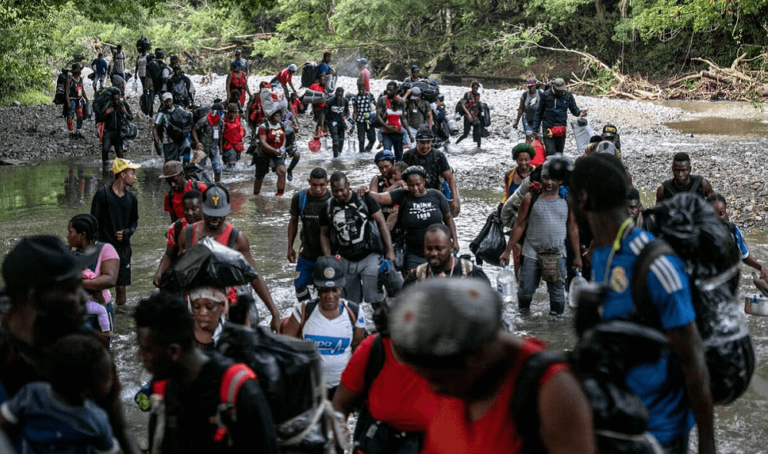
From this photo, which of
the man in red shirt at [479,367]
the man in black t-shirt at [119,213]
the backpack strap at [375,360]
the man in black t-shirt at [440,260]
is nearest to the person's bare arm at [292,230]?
the man in black t-shirt at [119,213]

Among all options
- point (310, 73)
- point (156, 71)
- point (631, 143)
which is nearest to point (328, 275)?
point (631, 143)

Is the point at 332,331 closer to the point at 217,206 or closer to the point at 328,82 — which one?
the point at 217,206

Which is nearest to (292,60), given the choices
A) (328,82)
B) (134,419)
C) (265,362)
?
(328,82)

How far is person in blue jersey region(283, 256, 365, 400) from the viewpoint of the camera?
242 inches

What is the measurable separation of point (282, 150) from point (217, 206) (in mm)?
8987

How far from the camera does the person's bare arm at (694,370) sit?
336cm

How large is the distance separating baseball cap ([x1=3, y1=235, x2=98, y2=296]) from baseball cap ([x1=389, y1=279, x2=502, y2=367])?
1736 mm

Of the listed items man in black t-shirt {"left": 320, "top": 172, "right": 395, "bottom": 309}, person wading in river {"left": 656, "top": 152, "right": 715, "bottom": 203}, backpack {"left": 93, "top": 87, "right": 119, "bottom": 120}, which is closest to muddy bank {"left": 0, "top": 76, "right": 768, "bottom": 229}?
backpack {"left": 93, "top": 87, "right": 119, "bottom": 120}

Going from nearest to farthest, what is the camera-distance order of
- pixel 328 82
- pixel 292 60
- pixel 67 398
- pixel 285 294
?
pixel 67 398
pixel 285 294
pixel 328 82
pixel 292 60

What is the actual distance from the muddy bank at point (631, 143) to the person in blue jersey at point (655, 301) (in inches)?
430

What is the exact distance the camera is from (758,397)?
724cm

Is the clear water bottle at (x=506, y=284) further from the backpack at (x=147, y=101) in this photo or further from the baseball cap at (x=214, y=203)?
the backpack at (x=147, y=101)

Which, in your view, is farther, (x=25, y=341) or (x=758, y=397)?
(x=758, y=397)

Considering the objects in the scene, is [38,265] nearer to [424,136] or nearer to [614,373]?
[614,373]
